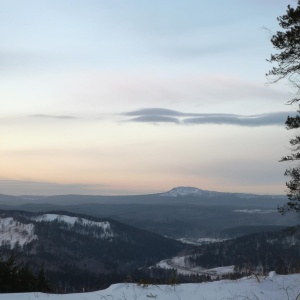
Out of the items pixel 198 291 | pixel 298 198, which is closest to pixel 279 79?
pixel 298 198

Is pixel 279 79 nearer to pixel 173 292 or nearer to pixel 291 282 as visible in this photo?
pixel 291 282

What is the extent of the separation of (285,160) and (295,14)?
18.6 feet

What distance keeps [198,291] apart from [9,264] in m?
25.7

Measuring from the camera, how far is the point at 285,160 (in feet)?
52.5

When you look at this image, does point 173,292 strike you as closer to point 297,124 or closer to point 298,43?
point 297,124

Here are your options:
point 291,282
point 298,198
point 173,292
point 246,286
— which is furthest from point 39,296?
point 298,198

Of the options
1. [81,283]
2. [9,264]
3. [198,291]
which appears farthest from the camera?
[81,283]

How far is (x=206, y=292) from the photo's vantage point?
1000cm

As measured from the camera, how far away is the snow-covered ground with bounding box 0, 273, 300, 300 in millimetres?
9535

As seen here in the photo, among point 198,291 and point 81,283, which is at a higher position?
point 198,291

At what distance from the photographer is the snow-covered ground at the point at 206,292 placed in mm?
9535

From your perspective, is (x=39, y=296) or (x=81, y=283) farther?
(x=81, y=283)

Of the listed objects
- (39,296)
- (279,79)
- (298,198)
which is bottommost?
(39,296)

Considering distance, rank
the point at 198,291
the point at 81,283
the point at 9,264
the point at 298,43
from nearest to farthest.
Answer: the point at 198,291 < the point at 298,43 < the point at 9,264 < the point at 81,283
